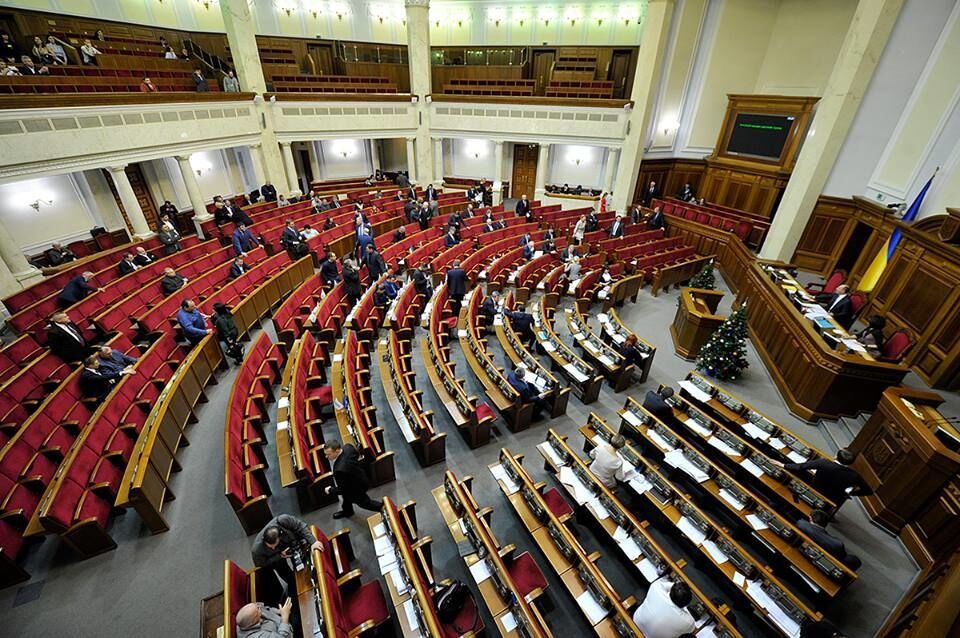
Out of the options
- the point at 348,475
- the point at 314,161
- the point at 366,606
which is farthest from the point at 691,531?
the point at 314,161

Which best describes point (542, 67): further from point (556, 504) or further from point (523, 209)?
point (556, 504)

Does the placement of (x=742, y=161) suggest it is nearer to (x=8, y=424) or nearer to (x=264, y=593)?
(x=264, y=593)

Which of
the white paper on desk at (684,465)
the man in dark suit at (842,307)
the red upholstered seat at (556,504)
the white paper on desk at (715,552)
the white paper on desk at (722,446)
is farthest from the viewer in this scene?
the man in dark suit at (842,307)

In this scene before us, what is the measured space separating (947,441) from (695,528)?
2.62 meters

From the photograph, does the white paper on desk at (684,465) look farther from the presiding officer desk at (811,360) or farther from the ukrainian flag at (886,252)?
the ukrainian flag at (886,252)

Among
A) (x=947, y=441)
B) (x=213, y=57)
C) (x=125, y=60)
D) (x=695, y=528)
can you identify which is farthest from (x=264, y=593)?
(x=213, y=57)

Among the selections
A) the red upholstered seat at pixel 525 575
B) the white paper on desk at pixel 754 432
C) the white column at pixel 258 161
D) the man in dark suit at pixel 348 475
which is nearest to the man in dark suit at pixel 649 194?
the white paper on desk at pixel 754 432

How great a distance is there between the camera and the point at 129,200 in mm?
9227

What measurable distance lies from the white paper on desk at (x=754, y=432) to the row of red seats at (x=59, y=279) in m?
10.8

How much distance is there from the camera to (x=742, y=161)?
12.8m

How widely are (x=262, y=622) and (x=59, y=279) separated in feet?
27.5

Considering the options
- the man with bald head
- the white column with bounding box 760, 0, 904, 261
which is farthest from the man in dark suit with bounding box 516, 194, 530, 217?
the man with bald head

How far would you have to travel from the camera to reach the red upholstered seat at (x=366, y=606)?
9.61 feet

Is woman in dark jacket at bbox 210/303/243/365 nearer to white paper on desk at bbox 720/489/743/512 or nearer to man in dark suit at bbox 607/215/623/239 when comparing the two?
white paper on desk at bbox 720/489/743/512
